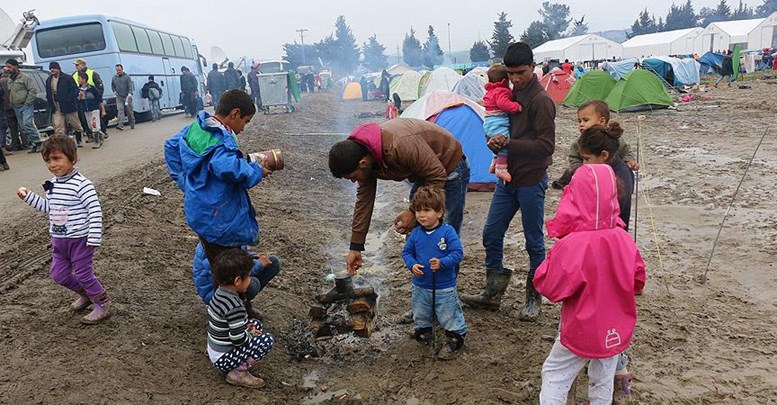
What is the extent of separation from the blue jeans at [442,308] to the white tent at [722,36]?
56.2 metres

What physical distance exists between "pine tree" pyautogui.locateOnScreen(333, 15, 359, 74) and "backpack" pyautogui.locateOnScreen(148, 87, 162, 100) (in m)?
67.5

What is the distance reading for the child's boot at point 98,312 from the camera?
365 cm

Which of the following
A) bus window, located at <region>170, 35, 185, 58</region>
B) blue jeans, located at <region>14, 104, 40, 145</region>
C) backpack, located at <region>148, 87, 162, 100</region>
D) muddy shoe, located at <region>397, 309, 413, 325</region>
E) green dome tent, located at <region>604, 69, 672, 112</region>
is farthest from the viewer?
bus window, located at <region>170, 35, 185, 58</region>

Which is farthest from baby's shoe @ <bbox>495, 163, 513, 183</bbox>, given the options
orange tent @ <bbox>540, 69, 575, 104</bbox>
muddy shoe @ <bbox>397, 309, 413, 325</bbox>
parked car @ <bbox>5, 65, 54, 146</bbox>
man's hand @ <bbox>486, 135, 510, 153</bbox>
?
orange tent @ <bbox>540, 69, 575, 104</bbox>

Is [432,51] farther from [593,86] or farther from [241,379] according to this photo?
[241,379]

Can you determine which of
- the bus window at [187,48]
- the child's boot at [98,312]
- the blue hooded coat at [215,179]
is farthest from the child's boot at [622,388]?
the bus window at [187,48]

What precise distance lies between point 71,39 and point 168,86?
4656mm

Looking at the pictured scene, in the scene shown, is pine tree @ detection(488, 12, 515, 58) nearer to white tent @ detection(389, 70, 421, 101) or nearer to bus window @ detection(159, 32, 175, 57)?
white tent @ detection(389, 70, 421, 101)

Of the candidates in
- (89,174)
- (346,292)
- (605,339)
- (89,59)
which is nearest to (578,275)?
(605,339)

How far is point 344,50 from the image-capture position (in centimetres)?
8969

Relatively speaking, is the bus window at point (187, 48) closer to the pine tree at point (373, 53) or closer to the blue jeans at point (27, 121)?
the blue jeans at point (27, 121)

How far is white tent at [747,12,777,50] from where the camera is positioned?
49.9 metres

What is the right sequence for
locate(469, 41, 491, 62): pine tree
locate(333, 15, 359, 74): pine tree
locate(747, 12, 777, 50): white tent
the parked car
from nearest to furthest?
the parked car, locate(747, 12, 777, 50): white tent, locate(469, 41, 491, 62): pine tree, locate(333, 15, 359, 74): pine tree

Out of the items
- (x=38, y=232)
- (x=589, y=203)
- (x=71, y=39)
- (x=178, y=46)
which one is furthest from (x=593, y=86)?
(x=589, y=203)
